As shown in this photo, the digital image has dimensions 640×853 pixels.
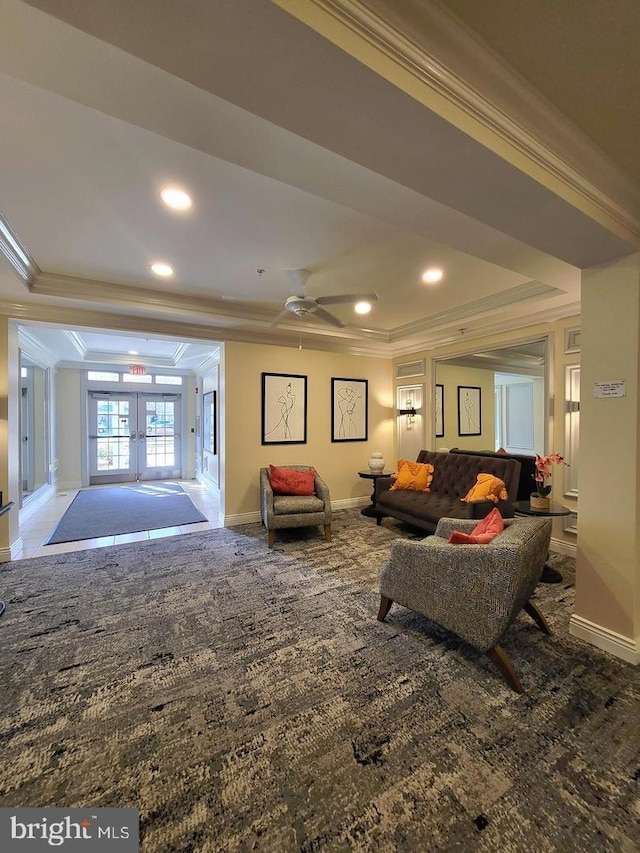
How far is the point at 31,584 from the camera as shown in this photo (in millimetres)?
2885

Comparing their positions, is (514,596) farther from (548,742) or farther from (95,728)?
(95,728)

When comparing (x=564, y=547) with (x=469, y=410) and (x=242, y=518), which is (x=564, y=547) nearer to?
(x=469, y=410)

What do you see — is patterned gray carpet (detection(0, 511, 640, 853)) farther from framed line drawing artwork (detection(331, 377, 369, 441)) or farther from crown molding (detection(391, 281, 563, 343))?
framed line drawing artwork (detection(331, 377, 369, 441))

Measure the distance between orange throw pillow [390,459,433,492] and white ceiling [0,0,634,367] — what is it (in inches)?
80.3

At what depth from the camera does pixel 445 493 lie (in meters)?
4.38

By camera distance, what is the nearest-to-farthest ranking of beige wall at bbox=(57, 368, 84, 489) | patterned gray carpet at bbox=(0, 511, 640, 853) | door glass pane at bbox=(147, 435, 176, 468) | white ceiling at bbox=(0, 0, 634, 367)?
white ceiling at bbox=(0, 0, 634, 367) < patterned gray carpet at bbox=(0, 511, 640, 853) < beige wall at bbox=(57, 368, 84, 489) < door glass pane at bbox=(147, 435, 176, 468)

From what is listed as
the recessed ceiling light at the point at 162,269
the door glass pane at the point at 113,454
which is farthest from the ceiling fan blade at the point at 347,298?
the door glass pane at the point at 113,454

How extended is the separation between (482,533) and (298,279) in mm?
2567

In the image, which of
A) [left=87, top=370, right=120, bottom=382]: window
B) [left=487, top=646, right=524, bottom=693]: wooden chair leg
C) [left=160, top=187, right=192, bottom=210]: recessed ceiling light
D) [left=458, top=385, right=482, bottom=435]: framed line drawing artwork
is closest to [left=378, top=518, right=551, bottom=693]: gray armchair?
[left=487, top=646, right=524, bottom=693]: wooden chair leg

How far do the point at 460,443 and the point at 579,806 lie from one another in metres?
4.59

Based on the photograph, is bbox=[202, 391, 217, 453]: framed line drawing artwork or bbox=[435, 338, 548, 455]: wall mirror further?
bbox=[202, 391, 217, 453]: framed line drawing artwork

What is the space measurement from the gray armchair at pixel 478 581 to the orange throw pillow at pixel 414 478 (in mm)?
2321

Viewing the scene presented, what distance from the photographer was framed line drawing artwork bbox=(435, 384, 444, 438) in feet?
17.2

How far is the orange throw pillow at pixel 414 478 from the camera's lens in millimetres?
4516
